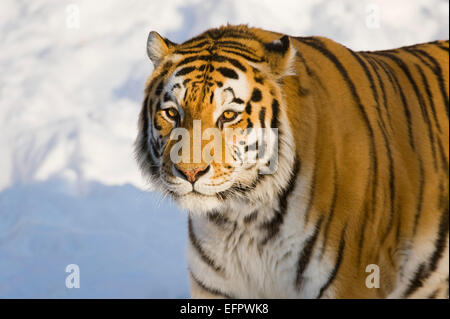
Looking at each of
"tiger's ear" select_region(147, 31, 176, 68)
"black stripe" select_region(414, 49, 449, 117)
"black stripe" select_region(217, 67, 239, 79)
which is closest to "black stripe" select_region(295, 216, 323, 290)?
"black stripe" select_region(217, 67, 239, 79)

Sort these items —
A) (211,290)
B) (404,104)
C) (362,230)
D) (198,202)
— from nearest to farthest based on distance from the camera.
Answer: (198,202) < (362,230) < (211,290) < (404,104)

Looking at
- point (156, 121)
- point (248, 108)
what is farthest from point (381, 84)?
point (156, 121)

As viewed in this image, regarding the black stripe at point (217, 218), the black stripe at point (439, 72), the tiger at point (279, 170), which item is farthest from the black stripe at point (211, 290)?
the black stripe at point (439, 72)

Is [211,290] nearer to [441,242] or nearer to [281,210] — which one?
[281,210]

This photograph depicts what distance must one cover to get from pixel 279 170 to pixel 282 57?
0.36 metres

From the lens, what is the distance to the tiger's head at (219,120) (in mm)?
2230

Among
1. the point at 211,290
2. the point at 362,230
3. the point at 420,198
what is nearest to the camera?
the point at 362,230

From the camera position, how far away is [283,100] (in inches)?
93.0

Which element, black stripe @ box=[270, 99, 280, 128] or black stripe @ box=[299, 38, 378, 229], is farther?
black stripe @ box=[299, 38, 378, 229]

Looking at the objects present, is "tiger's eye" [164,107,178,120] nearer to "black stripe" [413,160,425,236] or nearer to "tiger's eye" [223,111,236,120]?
"tiger's eye" [223,111,236,120]

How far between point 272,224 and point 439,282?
86cm

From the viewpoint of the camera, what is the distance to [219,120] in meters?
2.25

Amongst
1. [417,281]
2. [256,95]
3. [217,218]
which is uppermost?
[256,95]

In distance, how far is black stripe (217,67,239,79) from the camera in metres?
2.32
